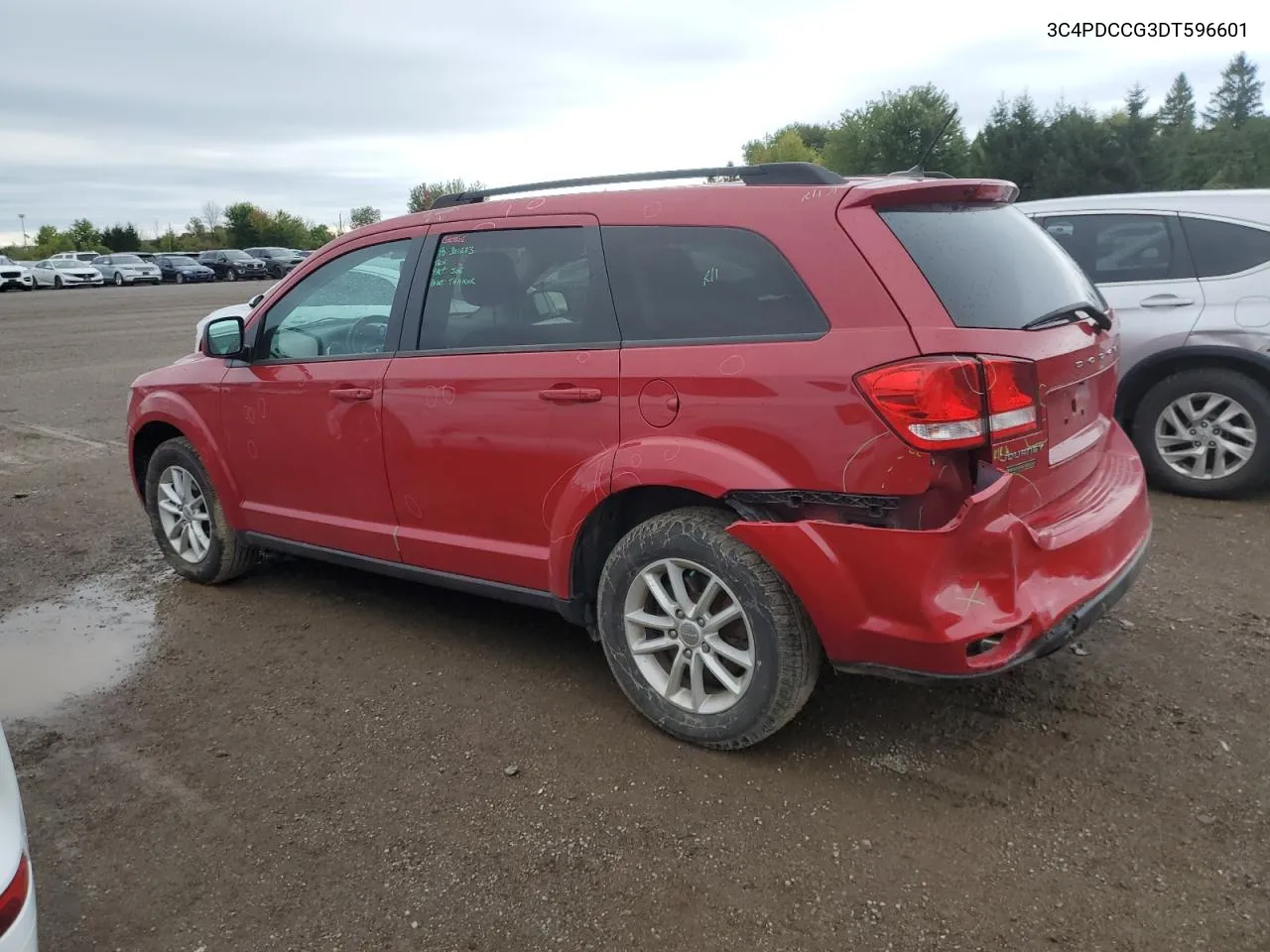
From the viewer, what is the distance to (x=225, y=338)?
4.63 metres

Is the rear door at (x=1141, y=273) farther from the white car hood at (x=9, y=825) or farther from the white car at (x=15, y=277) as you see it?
the white car at (x=15, y=277)

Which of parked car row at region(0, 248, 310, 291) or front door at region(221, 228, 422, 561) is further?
parked car row at region(0, 248, 310, 291)

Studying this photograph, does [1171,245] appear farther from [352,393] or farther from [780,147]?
[780,147]

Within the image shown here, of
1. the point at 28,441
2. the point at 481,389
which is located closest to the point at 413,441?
the point at 481,389

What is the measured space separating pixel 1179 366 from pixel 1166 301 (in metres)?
0.39

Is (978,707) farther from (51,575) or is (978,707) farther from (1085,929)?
(51,575)

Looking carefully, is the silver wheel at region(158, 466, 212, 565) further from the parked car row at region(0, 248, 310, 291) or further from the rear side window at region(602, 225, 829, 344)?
the parked car row at region(0, 248, 310, 291)

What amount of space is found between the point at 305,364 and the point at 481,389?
1108 mm

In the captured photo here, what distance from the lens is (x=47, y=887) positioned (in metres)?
2.76

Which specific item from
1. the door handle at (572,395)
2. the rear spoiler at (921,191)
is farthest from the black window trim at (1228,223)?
the door handle at (572,395)

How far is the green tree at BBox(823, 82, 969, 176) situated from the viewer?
1575 inches

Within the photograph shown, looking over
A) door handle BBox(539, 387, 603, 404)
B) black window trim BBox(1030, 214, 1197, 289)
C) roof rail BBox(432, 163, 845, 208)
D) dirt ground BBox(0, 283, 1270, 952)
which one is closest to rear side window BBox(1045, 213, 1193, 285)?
black window trim BBox(1030, 214, 1197, 289)

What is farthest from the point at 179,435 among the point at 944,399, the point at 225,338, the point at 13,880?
the point at 944,399

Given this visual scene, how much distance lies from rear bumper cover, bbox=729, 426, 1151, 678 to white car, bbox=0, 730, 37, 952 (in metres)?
1.90
